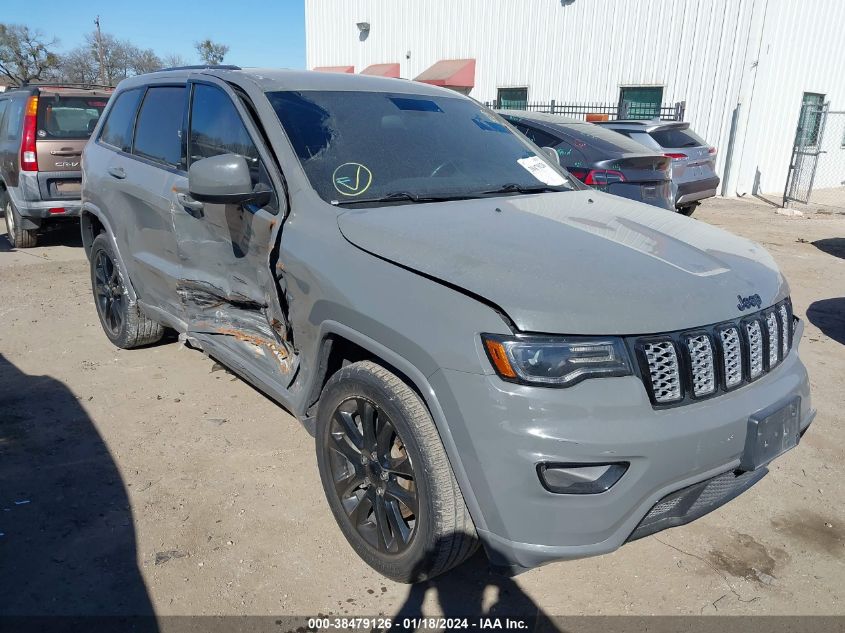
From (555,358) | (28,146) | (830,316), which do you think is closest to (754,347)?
(555,358)

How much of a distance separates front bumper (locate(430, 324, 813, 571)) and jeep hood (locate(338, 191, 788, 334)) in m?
0.23

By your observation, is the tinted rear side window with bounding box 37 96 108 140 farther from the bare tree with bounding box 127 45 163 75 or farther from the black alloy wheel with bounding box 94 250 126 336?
the bare tree with bounding box 127 45 163 75

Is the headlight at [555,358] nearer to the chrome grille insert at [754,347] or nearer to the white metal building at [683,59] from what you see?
the chrome grille insert at [754,347]

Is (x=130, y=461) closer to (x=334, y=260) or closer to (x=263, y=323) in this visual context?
(x=263, y=323)

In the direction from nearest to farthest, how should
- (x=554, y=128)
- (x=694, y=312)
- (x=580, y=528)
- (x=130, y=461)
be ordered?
(x=580, y=528) < (x=694, y=312) < (x=130, y=461) < (x=554, y=128)

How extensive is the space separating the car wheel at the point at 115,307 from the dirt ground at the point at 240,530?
0.32 meters

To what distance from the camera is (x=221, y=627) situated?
2.39m

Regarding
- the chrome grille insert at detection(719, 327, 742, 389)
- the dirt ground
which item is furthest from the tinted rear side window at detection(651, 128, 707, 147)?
the chrome grille insert at detection(719, 327, 742, 389)

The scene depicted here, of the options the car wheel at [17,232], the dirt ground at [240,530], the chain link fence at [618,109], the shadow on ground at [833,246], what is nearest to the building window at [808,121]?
the chain link fence at [618,109]

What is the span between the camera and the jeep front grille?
6.81ft

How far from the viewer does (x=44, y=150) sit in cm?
782

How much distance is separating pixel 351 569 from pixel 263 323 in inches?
47.0

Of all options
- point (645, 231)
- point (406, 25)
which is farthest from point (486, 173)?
point (406, 25)

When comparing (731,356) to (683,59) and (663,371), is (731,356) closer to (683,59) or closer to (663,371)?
(663,371)
